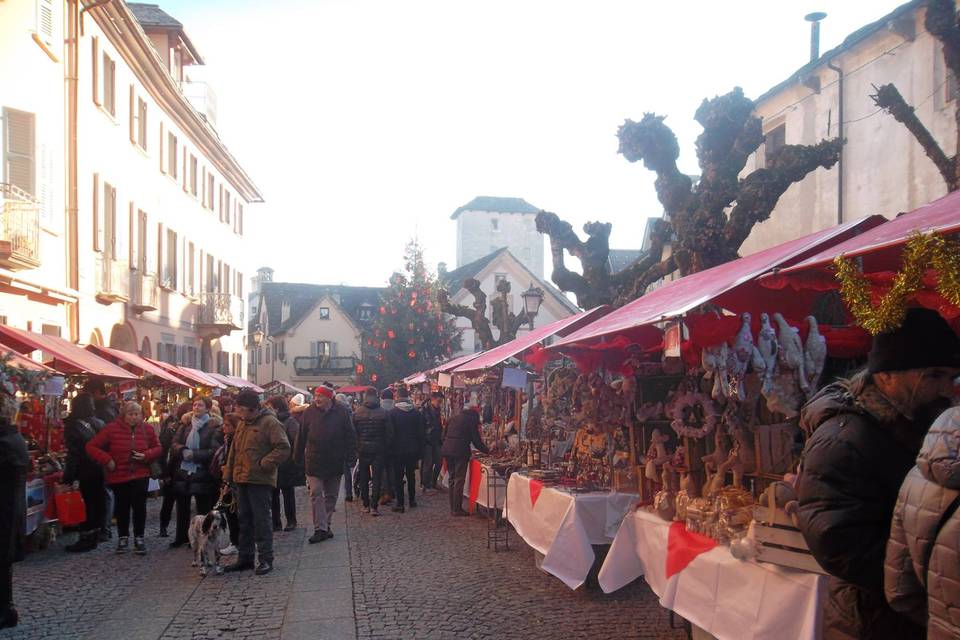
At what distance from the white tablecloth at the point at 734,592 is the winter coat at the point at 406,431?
288 inches

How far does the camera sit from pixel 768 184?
1310 centimetres

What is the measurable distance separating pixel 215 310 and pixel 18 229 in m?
18.3

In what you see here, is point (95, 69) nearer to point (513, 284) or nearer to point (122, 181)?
point (122, 181)

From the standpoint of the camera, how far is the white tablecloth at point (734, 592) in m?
4.77

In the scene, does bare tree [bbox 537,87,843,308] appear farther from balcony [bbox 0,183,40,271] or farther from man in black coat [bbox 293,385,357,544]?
balcony [bbox 0,183,40,271]

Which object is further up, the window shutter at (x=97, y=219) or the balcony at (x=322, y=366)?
the window shutter at (x=97, y=219)

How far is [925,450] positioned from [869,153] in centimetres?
1969

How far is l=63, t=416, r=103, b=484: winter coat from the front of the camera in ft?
35.2

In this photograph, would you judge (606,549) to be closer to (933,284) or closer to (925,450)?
(933,284)

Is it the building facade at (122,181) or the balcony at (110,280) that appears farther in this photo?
the balcony at (110,280)

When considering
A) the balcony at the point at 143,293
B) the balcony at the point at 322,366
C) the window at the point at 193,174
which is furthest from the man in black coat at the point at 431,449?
the balcony at the point at 322,366

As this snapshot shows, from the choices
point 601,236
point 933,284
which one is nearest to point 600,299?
point 601,236

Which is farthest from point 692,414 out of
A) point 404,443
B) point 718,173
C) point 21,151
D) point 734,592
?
point 21,151

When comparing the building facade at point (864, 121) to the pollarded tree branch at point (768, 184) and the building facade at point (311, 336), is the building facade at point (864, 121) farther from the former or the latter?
the building facade at point (311, 336)
